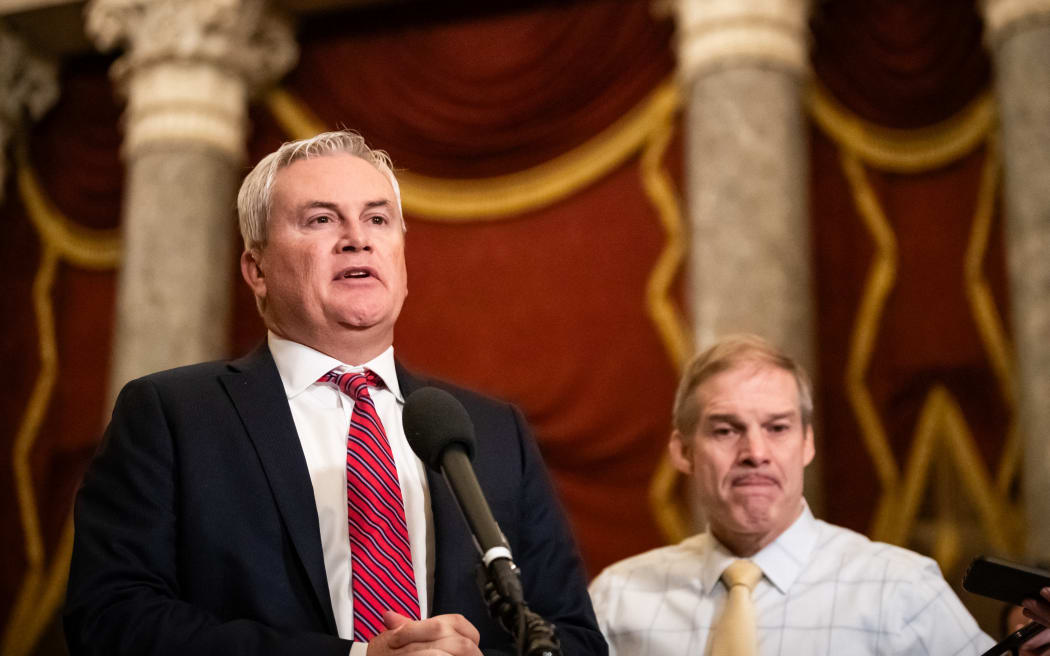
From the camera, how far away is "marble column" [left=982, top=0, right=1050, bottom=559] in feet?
14.2

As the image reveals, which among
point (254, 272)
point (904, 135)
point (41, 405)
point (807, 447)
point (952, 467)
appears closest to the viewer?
point (254, 272)

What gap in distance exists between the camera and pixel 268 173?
1.91 meters

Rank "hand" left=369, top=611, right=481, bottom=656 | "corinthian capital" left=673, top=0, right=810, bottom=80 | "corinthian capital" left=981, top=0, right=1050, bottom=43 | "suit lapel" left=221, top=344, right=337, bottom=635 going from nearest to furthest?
"hand" left=369, top=611, right=481, bottom=656, "suit lapel" left=221, top=344, right=337, bottom=635, "corinthian capital" left=981, top=0, right=1050, bottom=43, "corinthian capital" left=673, top=0, right=810, bottom=80

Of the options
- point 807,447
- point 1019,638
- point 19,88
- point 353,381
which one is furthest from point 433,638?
point 19,88

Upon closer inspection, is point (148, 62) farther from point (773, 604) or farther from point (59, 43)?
point (773, 604)

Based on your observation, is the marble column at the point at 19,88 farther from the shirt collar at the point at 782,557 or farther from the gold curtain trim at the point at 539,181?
the shirt collar at the point at 782,557

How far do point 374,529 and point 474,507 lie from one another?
1.29 ft

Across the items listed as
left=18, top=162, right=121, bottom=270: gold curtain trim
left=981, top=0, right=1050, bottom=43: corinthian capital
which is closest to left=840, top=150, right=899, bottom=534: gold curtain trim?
left=981, top=0, right=1050, bottom=43: corinthian capital

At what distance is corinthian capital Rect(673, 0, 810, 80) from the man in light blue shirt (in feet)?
9.60

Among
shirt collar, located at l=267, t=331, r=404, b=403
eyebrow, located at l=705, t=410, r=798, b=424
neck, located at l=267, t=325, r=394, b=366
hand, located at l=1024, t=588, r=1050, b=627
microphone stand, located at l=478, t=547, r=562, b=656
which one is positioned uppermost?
neck, located at l=267, t=325, r=394, b=366

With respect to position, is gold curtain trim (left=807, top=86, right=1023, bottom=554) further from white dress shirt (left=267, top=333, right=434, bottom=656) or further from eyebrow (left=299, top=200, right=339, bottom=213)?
eyebrow (left=299, top=200, right=339, bottom=213)

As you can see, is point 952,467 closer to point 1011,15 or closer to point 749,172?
point 749,172

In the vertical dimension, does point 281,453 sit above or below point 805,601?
above

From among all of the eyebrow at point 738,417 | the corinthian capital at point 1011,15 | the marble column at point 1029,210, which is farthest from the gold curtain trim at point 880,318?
the eyebrow at point 738,417
